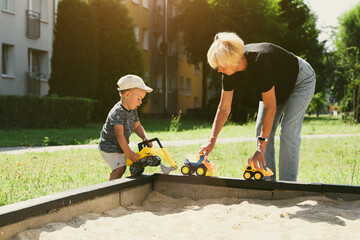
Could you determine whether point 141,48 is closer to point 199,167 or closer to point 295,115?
point 295,115

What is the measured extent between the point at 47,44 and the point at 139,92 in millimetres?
19395

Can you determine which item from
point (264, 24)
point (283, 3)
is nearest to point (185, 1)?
point (264, 24)

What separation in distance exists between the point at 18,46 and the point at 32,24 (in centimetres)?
139

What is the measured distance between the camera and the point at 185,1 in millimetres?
28250

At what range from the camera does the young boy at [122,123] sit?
4.32 m

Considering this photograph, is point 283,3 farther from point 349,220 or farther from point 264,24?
point 349,220

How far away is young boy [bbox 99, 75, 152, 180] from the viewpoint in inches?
170

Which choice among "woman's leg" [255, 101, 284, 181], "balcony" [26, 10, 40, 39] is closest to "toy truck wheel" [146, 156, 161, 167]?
"woman's leg" [255, 101, 284, 181]

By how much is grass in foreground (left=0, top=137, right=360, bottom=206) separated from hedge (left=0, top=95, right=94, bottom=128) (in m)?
8.01

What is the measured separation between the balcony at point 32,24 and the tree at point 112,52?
2872mm

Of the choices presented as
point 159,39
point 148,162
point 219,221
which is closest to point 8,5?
point 159,39

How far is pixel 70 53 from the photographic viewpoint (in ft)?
62.8

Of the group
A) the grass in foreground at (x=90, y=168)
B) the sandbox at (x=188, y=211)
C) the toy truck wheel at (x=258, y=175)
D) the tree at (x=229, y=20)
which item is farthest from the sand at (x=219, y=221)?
the tree at (x=229, y=20)

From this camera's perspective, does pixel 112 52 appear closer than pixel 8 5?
No
